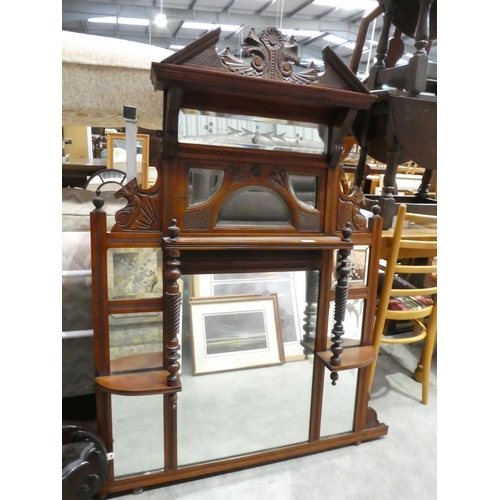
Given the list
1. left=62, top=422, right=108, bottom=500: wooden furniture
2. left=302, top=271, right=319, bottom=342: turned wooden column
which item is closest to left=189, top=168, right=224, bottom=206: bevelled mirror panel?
left=302, top=271, right=319, bottom=342: turned wooden column

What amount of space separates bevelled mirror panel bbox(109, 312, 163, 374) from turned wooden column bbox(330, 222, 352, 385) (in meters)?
0.61

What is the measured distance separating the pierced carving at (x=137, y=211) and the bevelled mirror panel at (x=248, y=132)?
196 mm

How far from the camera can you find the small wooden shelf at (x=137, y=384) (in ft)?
3.63

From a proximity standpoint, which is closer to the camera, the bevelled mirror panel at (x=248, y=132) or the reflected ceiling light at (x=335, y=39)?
the bevelled mirror panel at (x=248, y=132)

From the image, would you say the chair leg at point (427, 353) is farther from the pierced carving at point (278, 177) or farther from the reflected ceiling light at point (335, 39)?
the reflected ceiling light at point (335, 39)

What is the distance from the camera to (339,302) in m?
1.31

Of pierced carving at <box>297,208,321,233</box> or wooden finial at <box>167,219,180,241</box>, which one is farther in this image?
pierced carving at <box>297,208,321,233</box>

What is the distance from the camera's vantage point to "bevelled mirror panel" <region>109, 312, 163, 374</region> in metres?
1.18

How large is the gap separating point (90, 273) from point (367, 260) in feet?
3.27

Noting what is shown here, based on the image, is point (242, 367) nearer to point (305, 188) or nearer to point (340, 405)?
point (340, 405)

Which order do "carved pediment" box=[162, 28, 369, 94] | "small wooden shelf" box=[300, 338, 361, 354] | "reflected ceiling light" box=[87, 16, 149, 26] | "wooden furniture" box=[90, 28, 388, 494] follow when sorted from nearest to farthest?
"carved pediment" box=[162, 28, 369, 94] → "wooden furniture" box=[90, 28, 388, 494] → "small wooden shelf" box=[300, 338, 361, 354] → "reflected ceiling light" box=[87, 16, 149, 26]

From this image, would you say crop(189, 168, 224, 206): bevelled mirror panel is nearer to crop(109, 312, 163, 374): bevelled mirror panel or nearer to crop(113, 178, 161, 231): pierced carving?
crop(113, 178, 161, 231): pierced carving

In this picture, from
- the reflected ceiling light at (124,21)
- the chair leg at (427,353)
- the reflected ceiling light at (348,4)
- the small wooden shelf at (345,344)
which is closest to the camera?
the small wooden shelf at (345,344)

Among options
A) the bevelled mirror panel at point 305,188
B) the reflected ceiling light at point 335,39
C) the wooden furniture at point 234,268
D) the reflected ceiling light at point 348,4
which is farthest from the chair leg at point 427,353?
the reflected ceiling light at point 335,39
